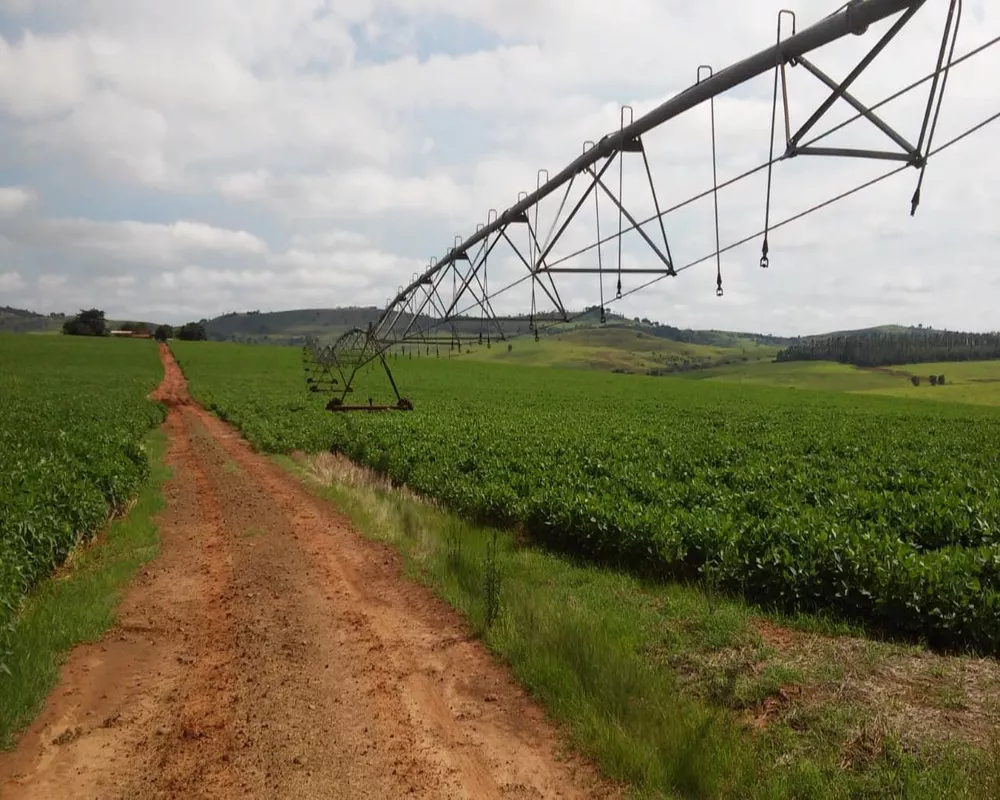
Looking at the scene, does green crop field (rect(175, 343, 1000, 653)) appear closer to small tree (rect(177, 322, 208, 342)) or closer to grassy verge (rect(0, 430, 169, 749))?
grassy verge (rect(0, 430, 169, 749))

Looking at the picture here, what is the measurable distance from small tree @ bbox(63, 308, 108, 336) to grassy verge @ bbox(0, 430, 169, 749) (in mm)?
130707

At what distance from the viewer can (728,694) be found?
6.78m

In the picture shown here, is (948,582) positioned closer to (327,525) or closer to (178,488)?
(327,525)

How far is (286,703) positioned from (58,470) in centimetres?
916

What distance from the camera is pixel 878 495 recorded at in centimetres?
1399

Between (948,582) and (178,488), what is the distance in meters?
17.1

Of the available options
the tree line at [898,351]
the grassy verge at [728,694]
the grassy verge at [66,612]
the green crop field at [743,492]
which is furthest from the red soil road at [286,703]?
the tree line at [898,351]

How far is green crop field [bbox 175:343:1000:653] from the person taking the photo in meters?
8.92

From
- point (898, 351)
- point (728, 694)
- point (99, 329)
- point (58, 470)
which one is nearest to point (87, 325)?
point (99, 329)

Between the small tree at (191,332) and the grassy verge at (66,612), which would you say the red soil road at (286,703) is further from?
the small tree at (191,332)

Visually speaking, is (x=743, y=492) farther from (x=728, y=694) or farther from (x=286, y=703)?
(x=286, y=703)

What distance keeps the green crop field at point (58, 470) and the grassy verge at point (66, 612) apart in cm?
29

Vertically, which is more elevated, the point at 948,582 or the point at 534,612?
the point at 948,582

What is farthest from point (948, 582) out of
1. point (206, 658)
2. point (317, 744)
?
point (206, 658)
